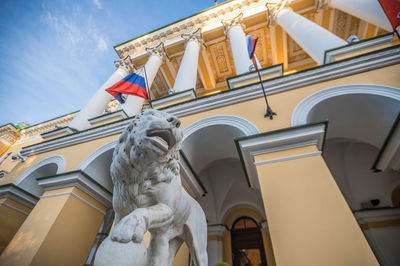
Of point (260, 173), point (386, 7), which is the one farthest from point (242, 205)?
point (386, 7)

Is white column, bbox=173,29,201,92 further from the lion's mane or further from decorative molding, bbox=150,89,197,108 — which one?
the lion's mane

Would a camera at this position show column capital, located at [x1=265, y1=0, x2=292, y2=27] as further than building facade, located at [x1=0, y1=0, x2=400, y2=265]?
Yes

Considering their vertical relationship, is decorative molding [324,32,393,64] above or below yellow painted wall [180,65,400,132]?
above

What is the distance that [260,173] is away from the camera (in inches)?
146

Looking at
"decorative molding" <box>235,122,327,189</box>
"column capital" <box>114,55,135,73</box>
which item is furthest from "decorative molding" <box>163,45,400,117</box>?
"column capital" <box>114,55,135,73</box>

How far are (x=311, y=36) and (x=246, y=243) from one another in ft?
30.1

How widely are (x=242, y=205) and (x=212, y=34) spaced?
11.2m

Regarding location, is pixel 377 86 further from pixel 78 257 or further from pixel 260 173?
pixel 78 257

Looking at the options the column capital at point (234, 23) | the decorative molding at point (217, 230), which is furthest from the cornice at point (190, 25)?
the decorative molding at point (217, 230)

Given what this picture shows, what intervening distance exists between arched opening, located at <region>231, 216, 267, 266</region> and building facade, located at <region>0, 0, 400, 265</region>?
4 centimetres

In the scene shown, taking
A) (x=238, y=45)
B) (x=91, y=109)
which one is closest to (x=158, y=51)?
(x=238, y=45)

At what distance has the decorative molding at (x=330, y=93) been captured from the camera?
407 cm

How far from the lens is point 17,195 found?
6.16 meters

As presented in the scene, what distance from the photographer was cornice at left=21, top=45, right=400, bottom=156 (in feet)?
14.9
